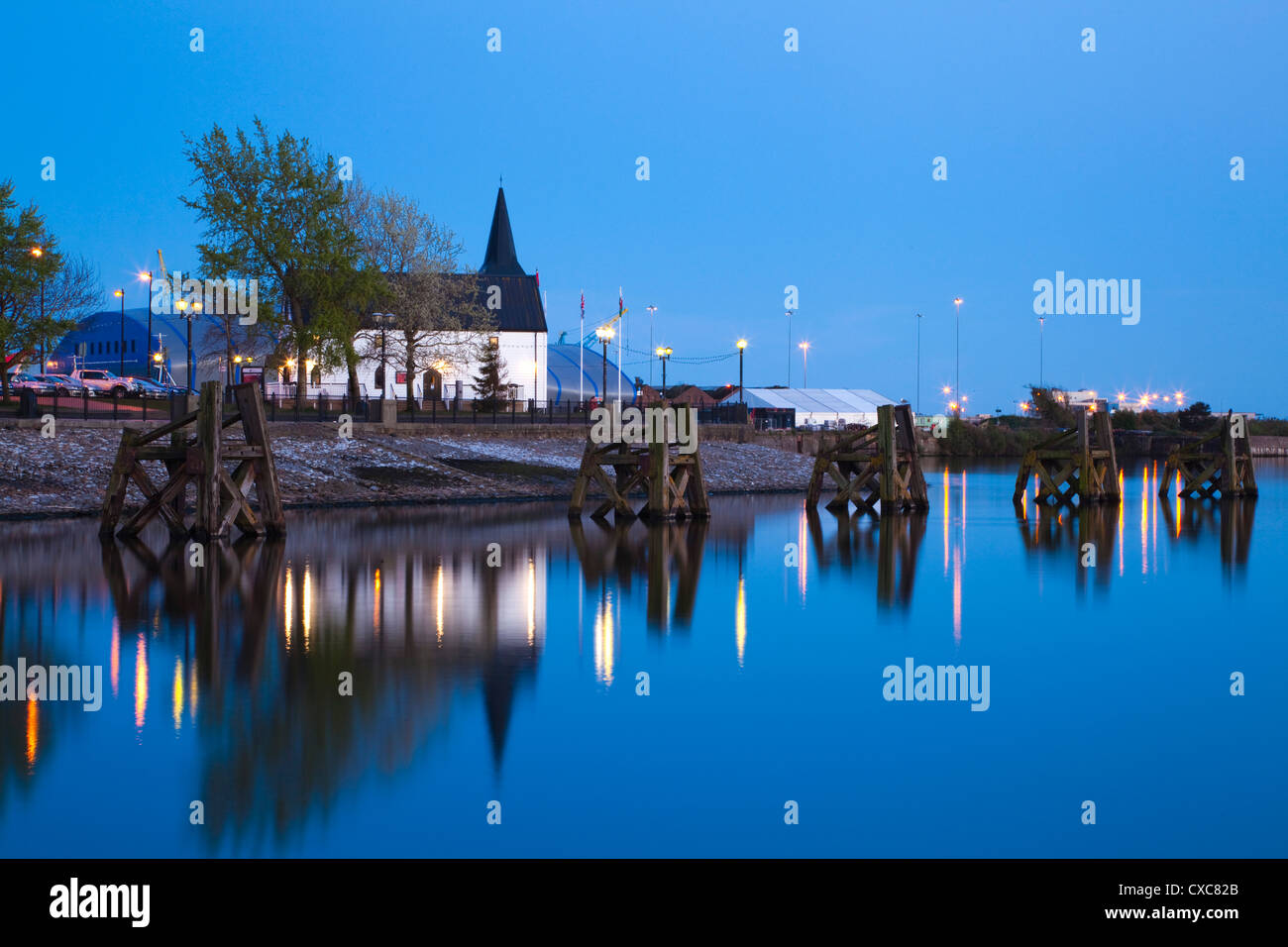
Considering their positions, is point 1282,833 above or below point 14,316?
below

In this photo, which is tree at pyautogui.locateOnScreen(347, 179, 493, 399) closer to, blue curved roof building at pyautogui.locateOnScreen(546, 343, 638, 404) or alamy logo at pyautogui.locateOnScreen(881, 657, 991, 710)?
blue curved roof building at pyautogui.locateOnScreen(546, 343, 638, 404)

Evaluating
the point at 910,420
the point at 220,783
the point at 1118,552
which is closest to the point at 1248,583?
the point at 1118,552

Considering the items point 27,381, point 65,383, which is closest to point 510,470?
point 65,383

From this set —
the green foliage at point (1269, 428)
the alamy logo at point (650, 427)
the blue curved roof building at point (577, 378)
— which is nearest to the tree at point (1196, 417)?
the green foliage at point (1269, 428)

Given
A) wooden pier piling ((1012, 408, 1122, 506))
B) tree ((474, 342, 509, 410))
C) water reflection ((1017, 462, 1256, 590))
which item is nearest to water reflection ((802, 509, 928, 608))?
water reflection ((1017, 462, 1256, 590))

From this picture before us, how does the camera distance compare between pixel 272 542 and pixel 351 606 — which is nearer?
pixel 351 606

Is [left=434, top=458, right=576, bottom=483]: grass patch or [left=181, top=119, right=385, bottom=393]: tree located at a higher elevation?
[left=181, top=119, right=385, bottom=393]: tree

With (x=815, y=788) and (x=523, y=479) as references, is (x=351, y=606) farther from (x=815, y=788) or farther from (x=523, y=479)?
(x=523, y=479)

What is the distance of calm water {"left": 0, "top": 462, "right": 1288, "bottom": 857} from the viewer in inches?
345
